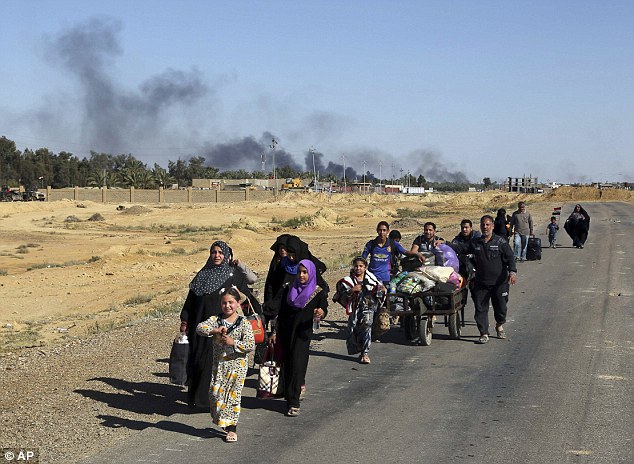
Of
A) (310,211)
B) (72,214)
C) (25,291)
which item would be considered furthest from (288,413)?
(310,211)

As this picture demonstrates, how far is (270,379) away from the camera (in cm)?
970

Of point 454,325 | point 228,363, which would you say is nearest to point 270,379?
point 228,363

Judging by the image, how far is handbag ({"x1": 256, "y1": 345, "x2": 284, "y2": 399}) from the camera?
9695 millimetres

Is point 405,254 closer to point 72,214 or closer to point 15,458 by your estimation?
point 15,458

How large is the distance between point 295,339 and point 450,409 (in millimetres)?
1855

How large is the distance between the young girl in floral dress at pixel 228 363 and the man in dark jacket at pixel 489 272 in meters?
6.46

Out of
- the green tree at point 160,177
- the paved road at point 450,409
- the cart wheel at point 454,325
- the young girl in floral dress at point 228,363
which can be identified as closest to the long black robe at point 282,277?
the paved road at point 450,409

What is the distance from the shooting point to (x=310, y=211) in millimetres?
85062

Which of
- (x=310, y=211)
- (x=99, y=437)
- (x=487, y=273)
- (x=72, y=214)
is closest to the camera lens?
(x=99, y=437)

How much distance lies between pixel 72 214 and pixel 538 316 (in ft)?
209

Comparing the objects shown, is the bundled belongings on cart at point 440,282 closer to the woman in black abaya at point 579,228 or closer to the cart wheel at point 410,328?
the cart wheel at point 410,328

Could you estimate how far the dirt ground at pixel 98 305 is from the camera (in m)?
9.81

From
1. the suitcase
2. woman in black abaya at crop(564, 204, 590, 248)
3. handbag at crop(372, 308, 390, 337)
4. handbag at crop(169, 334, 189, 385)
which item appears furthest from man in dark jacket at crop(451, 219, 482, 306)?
woman in black abaya at crop(564, 204, 590, 248)

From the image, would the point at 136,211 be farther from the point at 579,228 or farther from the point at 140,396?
the point at 140,396
